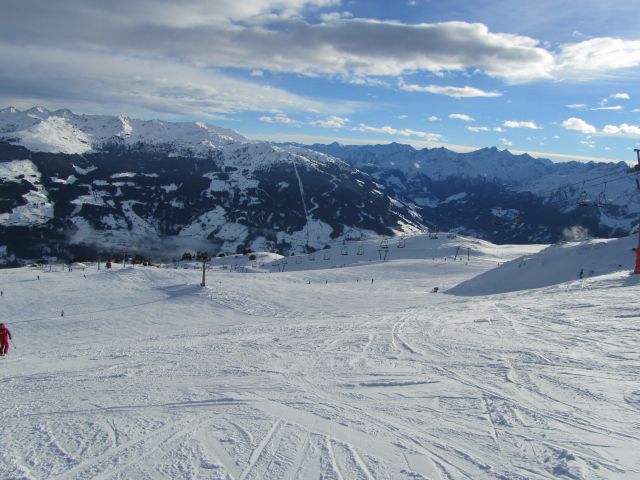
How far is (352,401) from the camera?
11930 millimetres

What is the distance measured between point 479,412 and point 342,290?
36136mm

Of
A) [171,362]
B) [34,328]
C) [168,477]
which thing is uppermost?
[168,477]

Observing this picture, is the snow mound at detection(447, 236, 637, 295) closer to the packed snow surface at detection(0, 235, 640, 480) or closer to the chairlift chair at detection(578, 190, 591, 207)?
the chairlift chair at detection(578, 190, 591, 207)

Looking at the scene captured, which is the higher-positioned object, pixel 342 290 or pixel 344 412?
pixel 344 412

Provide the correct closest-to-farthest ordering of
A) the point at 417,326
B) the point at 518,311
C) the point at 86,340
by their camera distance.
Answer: the point at 417,326, the point at 518,311, the point at 86,340

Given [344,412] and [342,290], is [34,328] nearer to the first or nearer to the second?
[342,290]

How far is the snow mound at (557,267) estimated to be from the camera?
44.2 meters

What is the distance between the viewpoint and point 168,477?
8359 millimetres

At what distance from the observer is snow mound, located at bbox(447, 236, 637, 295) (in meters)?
44.2

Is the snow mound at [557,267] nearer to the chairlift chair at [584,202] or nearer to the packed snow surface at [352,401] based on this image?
the chairlift chair at [584,202]

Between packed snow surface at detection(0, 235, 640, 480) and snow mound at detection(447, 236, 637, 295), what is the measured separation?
665 inches

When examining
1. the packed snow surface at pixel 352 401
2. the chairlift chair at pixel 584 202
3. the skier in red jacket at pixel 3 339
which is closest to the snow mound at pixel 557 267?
the chairlift chair at pixel 584 202

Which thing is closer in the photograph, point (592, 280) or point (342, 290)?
point (592, 280)

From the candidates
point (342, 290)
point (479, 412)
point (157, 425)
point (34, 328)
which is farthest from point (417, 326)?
point (34, 328)
